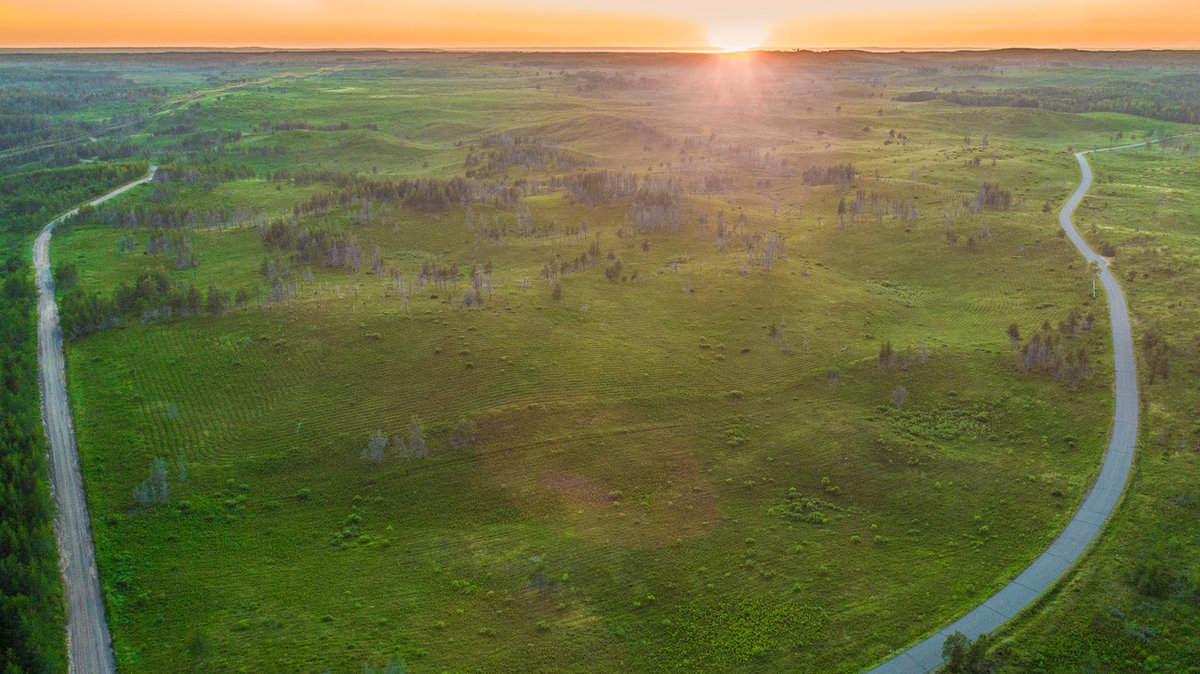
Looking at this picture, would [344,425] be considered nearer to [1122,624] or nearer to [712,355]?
[712,355]

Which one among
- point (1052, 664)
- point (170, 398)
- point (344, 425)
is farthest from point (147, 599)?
point (1052, 664)

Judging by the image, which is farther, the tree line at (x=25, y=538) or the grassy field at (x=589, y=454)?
the grassy field at (x=589, y=454)

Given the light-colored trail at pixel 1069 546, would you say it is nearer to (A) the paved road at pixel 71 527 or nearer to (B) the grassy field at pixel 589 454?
(B) the grassy field at pixel 589 454

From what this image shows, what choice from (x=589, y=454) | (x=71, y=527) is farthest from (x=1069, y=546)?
(x=71, y=527)

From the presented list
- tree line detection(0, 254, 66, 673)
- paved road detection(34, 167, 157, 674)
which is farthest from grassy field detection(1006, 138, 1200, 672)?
tree line detection(0, 254, 66, 673)

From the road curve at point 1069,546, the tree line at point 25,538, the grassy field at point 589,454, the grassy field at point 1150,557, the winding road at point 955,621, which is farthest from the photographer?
the grassy field at point 589,454

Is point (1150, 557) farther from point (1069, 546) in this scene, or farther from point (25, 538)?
point (25, 538)

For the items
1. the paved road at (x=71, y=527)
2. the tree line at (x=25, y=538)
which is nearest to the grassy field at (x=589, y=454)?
the paved road at (x=71, y=527)

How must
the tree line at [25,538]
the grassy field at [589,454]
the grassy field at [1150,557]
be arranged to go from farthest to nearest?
the grassy field at [589,454] → the tree line at [25,538] → the grassy field at [1150,557]
